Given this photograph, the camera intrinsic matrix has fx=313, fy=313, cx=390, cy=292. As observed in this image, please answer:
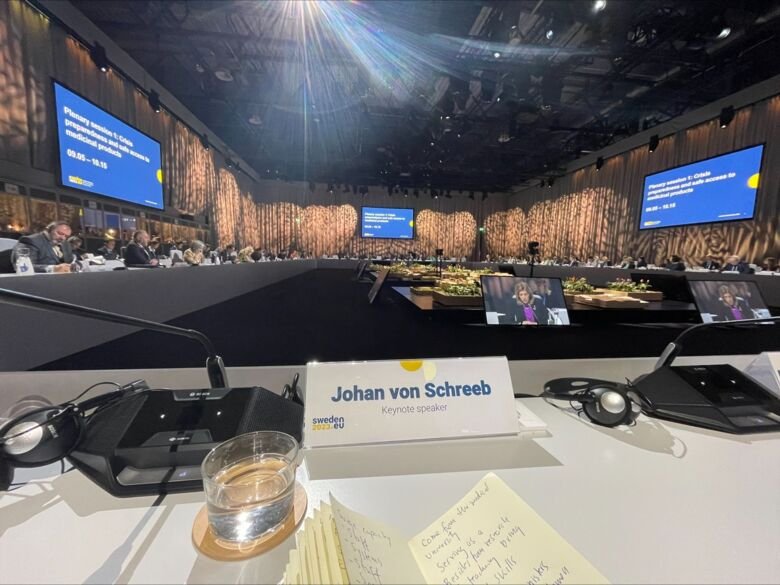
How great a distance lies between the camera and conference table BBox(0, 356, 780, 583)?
0.37m

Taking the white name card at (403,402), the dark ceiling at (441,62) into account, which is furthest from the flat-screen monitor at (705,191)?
the white name card at (403,402)

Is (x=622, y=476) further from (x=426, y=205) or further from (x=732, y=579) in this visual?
(x=426, y=205)

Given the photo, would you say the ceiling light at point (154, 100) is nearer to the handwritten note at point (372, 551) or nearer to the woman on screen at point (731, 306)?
the handwritten note at point (372, 551)

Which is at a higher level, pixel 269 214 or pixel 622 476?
pixel 269 214

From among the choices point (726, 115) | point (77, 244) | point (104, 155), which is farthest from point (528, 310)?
point (726, 115)

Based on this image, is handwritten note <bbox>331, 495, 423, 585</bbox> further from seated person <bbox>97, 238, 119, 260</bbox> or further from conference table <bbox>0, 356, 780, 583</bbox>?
seated person <bbox>97, 238, 119, 260</bbox>

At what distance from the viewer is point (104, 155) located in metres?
4.77

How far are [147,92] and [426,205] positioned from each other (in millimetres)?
11150

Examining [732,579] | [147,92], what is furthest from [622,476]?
[147,92]

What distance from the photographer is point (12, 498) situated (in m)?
0.48

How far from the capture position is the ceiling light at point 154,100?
221 inches

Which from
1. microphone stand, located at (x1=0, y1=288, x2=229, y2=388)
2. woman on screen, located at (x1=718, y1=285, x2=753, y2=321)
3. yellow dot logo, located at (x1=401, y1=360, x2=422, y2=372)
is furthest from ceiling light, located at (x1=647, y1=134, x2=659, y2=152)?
microphone stand, located at (x1=0, y1=288, x2=229, y2=388)

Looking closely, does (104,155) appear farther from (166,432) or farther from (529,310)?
(529,310)

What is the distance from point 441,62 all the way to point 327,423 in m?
6.36
